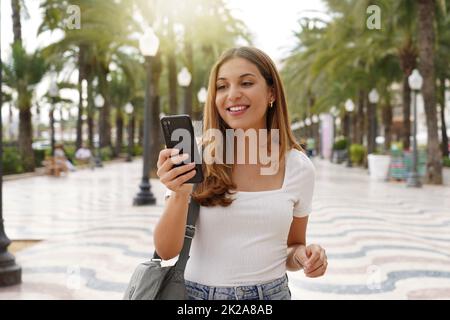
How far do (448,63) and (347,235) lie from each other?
54.5 ft

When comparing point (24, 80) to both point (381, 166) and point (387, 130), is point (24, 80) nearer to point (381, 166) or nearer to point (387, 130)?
point (381, 166)

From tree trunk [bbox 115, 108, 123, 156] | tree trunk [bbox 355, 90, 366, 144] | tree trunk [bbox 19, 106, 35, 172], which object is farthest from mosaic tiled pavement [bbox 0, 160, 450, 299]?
tree trunk [bbox 115, 108, 123, 156]

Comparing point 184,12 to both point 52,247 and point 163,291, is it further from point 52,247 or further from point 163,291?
point 163,291

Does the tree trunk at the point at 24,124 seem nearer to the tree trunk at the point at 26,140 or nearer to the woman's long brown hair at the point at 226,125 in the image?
the tree trunk at the point at 26,140

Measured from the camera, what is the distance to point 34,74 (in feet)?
66.8

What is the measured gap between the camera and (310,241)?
7262mm

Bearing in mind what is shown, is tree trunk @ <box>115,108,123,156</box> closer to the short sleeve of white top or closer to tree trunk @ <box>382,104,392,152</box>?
tree trunk @ <box>382,104,392,152</box>

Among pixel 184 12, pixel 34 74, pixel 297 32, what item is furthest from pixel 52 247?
pixel 297 32

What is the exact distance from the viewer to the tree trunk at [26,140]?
20422 mm

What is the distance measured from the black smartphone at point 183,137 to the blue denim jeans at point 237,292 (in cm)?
35

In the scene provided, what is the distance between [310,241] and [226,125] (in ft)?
18.9

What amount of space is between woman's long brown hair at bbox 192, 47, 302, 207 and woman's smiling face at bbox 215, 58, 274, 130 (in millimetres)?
26

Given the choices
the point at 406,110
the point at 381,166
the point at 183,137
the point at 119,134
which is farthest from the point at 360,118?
the point at 183,137
